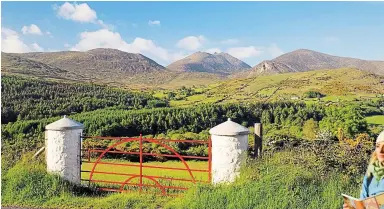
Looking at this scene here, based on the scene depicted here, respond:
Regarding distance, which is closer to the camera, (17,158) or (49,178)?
(49,178)

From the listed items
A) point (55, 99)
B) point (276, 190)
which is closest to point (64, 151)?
point (276, 190)

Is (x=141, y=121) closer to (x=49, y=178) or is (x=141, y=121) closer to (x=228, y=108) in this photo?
(x=228, y=108)

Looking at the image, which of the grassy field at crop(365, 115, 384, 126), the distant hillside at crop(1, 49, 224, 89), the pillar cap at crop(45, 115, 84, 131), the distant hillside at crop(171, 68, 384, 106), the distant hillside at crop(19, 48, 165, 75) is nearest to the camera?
the pillar cap at crop(45, 115, 84, 131)

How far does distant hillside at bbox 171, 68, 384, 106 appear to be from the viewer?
3066 inches

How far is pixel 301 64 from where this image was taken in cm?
17150

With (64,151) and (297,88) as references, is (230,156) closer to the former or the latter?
(64,151)

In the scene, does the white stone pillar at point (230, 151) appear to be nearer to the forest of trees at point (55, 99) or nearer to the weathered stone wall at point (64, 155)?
the weathered stone wall at point (64, 155)

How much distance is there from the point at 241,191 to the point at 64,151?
11.1 feet

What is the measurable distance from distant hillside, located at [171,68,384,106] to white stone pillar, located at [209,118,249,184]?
225 ft

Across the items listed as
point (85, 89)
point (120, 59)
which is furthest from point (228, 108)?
point (120, 59)

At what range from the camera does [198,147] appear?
34375 mm

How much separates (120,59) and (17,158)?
442ft

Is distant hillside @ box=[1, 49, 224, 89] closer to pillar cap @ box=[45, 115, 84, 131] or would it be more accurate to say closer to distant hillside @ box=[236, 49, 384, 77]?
distant hillside @ box=[236, 49, 384, 77]

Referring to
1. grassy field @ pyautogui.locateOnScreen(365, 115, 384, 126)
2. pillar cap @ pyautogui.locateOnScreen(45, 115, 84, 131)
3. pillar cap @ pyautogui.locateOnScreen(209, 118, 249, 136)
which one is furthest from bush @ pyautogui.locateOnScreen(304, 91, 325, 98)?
pillar cap @ pyautogui.locateOnScreen(209, 118, 249, 136)
